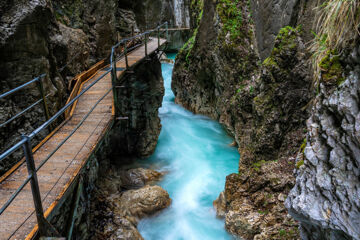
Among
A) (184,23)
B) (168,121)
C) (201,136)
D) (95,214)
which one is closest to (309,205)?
(95,214)

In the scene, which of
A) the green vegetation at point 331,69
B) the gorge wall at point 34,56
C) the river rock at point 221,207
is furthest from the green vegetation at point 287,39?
the gorge wall at point 34,56

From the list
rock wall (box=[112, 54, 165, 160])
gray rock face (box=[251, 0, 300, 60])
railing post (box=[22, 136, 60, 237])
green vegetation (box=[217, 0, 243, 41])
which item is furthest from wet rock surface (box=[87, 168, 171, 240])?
green vegetation (box=[217, 0, 243, 41])

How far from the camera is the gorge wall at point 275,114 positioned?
130 inches

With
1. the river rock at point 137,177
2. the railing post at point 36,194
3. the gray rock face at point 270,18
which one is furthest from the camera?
the river rock at point 137,177

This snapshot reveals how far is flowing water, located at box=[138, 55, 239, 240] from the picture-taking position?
7.64 metres

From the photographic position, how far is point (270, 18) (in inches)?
371

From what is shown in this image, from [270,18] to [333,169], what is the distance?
25.0 ft

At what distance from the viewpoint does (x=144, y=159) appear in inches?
Answer: 444

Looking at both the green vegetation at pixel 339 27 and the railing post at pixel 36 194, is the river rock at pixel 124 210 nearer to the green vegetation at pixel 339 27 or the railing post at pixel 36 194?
the railing post at pixel 36 194

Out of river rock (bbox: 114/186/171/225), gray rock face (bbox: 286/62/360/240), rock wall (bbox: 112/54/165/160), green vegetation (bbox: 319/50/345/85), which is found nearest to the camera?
gray rock face (bbox: 286/62/360/240)

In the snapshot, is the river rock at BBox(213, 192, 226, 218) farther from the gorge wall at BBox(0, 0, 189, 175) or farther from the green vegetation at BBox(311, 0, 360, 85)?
the gorge wall at BBox(0, 0, 189, 175)

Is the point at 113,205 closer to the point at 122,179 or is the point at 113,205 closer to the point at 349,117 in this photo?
the point at 122,179

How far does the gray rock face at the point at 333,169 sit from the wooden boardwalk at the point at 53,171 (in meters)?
3.48

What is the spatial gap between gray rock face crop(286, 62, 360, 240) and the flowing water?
3.52 metres
